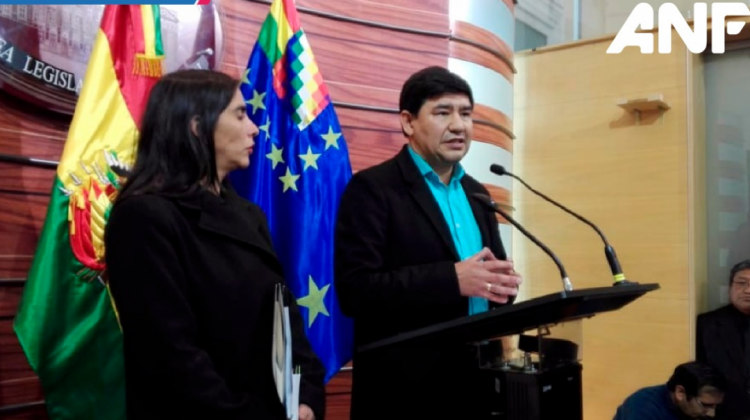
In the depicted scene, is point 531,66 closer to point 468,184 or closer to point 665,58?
point 665,58

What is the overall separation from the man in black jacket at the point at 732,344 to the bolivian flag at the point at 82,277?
2.88m

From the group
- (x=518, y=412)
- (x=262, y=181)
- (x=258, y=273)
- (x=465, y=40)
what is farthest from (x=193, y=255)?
(x=465, y=40)

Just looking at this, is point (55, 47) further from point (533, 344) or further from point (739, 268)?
point (739, 268)

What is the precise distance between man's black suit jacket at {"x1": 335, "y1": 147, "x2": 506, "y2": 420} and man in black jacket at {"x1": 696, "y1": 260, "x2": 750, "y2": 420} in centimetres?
255

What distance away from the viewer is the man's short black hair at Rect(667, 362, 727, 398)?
9.47 ft

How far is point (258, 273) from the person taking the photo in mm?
1294

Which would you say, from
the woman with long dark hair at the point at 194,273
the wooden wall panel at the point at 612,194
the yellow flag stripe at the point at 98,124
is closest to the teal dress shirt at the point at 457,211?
the woman with long dark hair at the point at 194,273

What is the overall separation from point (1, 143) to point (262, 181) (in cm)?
68

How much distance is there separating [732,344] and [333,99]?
92.8 inches

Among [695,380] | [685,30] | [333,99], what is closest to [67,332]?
[333,99]

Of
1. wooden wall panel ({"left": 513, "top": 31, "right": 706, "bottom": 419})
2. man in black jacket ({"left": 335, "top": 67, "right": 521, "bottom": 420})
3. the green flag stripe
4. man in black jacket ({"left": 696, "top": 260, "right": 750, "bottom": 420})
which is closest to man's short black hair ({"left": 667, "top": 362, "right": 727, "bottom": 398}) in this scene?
man in black jacket ({"left": 696, "top": 260, "right": 750, "bottom": 420})

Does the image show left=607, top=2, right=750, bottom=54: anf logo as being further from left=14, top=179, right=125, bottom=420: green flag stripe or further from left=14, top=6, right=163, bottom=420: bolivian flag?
left=14, top=179, right=125, bottom=420: green flag stripe

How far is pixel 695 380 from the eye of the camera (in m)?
2.89

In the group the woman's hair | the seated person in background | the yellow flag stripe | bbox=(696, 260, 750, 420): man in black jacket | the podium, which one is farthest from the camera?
bbox=(696, 260, 750, 420): man in black jacket
